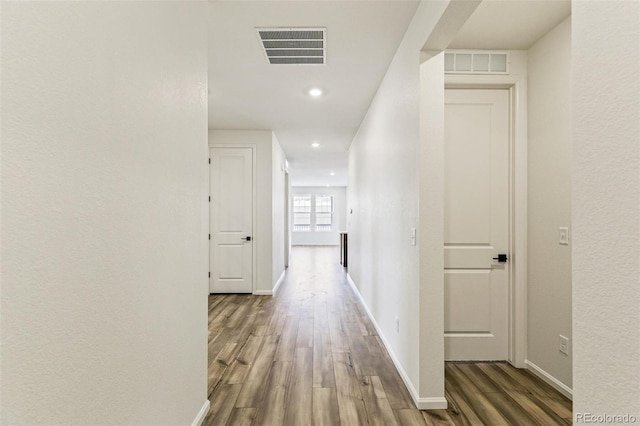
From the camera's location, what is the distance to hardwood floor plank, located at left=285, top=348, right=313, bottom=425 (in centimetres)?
197

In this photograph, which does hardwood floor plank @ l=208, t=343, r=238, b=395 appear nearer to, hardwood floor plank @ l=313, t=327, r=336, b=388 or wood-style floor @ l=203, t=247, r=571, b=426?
wood-style floor @ l=203, t=247, r=571, b=426

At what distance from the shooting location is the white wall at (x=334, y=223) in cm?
1410

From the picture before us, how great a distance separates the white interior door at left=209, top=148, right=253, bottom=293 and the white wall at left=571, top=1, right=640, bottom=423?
4.79 metres

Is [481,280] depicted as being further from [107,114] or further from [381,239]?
[107,114]

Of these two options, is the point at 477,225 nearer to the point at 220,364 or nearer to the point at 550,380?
the point at 550,380

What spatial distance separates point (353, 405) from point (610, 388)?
64.4 inches

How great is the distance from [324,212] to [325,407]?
1219 centimetres

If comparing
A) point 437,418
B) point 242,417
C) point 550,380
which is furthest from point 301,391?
point 550,380

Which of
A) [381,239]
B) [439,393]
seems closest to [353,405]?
[439,393]

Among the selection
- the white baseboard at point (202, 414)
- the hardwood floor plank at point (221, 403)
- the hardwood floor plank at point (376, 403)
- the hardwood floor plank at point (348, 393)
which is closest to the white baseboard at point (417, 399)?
the hardwood floor plank at point (376, 403)

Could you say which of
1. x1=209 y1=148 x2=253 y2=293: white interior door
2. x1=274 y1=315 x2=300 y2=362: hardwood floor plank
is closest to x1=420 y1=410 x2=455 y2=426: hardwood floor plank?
x1=274 y1=315 x2=300 y2=362: hardwood floor plank

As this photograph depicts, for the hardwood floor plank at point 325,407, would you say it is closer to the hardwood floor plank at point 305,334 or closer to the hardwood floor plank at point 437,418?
the hardwood floor plank at point 437,418

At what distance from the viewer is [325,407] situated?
2.07 m

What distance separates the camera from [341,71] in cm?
304
